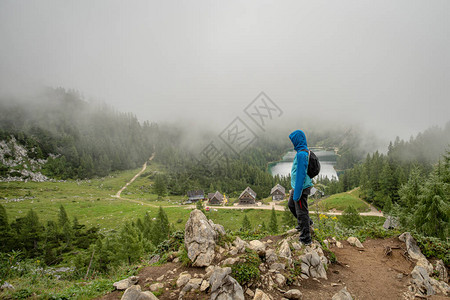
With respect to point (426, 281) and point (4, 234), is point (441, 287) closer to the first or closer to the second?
point (426, 281)

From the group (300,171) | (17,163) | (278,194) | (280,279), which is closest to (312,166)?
(300,171)

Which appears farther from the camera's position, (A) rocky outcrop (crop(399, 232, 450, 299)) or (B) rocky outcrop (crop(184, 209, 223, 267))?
(B) rocky outcrop (crop(184, 209, 223, 267))

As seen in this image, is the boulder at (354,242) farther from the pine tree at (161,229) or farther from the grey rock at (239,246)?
the pine tree at (161,229)

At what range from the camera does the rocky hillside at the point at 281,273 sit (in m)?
4.34

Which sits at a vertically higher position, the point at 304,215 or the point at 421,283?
the point at 304,215

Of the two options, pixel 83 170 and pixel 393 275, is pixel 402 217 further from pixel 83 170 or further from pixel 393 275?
pixel 83 170


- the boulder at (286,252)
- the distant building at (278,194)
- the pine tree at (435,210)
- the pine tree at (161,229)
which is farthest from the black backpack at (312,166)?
the distant building at (278,194)

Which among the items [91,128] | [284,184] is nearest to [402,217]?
[284,184]

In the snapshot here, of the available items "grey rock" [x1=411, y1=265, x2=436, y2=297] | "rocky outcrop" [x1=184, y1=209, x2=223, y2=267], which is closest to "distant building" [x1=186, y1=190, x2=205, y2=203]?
"rocky outcrop" [x1=184, y1=209, x2=223, y2=267]

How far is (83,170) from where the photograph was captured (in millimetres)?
101188

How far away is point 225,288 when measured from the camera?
4121mm

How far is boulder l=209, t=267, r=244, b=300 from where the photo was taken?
4.02 m

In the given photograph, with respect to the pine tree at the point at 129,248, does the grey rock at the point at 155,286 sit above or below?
above

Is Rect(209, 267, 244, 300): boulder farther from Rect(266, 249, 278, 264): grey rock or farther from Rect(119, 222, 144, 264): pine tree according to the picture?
Answer: Rect(119, 222, 144, 264): pine tree
